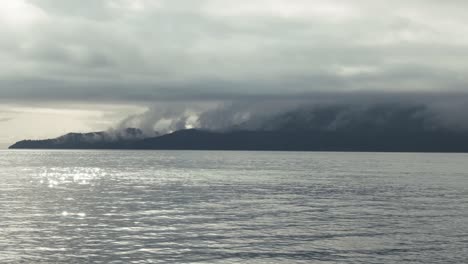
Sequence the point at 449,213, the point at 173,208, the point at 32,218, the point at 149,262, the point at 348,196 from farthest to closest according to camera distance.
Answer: the point at 348,196
the point at 173,208
the point at 449,213
the point at 32,218
the point at 149,262

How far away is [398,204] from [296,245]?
134 feet

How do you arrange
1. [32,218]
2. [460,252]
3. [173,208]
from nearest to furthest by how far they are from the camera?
1. [460,252]
2. [32,218]
3. [173,208]

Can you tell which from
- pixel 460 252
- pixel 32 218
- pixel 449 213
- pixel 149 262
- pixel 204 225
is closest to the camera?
pixel 149 262

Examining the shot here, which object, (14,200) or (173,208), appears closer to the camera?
(173,208)

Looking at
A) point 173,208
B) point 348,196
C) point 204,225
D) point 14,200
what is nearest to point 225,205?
point 173,208

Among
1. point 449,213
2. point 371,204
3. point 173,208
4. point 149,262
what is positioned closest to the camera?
point 149,262

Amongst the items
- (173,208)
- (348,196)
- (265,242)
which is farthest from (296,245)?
(348,196)

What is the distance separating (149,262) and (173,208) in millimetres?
Answer: 35933

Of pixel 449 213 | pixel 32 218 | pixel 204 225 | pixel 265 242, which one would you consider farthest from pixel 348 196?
pixel 32 218

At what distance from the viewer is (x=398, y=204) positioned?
8312 centimetres

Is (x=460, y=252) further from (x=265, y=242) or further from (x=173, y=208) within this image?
(x=173, y=208)

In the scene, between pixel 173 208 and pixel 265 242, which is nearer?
pixel 265 242

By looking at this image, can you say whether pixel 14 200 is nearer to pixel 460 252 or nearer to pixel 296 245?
pixel 296 245

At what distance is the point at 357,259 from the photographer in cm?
4253
